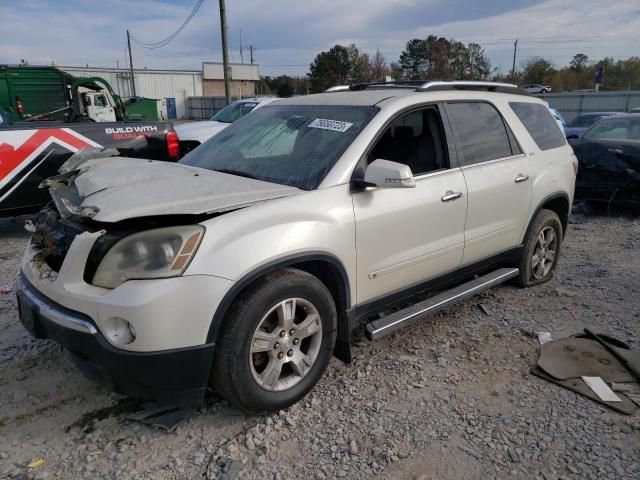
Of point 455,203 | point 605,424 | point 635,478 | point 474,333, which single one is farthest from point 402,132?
point 635,478

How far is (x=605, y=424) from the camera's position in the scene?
2.86 m

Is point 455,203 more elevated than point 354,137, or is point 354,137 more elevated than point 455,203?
point 354,137

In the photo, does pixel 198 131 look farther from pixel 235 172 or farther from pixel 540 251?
pixel 540 251

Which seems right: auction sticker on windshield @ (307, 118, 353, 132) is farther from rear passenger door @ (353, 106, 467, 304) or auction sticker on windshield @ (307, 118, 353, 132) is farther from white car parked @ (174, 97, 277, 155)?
white car parked @ (174, 97, 277, 155)

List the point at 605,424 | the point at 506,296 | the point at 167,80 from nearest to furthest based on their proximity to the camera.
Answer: the point at 605,424, the point at 506,296, the point at 167,80

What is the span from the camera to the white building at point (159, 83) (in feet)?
176

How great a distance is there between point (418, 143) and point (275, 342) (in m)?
1.96

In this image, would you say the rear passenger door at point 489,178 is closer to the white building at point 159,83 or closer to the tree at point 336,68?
the tree at point 336,68

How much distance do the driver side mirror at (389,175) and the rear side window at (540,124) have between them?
208cm

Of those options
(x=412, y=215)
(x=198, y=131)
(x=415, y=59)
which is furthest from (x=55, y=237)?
(x=415, y=59)

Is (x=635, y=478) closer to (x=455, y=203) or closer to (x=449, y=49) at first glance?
(x=455, y=203)

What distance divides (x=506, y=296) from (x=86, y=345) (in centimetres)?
362

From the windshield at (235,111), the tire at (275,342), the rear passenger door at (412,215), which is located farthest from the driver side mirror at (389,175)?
the windshield at (235,111)

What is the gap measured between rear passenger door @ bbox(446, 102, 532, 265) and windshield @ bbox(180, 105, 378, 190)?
904 millimetres
